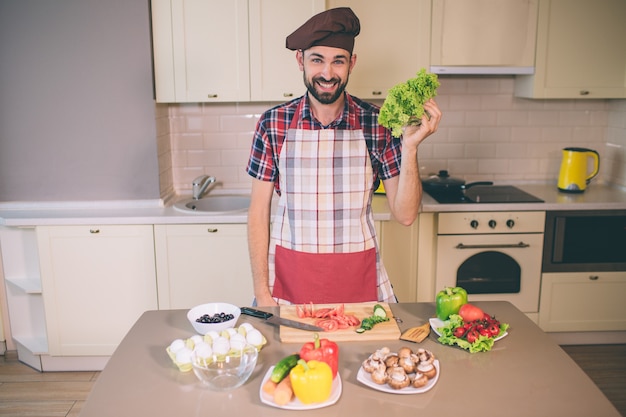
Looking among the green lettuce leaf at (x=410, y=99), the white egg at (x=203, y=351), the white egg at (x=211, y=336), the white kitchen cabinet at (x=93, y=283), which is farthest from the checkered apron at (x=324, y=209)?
the white kitchen cabinet at (x=93, y=283)

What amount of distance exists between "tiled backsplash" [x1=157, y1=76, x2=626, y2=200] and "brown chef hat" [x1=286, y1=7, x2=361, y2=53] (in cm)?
184

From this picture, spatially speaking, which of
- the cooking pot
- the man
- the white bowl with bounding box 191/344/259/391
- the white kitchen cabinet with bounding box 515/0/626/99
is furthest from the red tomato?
the white kitchen cabinet with bounding box 515/0/626/99

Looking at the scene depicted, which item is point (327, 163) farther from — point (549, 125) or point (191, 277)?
point (549, 125)

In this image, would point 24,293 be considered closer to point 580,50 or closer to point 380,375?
point 380,375

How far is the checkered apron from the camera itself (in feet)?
7.94

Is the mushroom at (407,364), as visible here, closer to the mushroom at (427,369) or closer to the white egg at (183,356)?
the mushroom at (427,369)

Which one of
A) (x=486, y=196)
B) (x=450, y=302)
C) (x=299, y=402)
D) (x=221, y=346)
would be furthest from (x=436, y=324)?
(x=486, y=196)

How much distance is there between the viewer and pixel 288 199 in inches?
97.0

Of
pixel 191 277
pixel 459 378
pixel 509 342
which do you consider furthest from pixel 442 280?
pixel 459 378

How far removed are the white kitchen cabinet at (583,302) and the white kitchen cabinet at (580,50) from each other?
113 cm

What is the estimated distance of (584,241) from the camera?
3691mm

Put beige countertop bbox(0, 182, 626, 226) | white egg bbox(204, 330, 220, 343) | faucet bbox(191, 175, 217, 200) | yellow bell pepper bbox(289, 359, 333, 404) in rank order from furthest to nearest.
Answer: faucet bbox(191, 175, 217, 200)
beige countertop bbox(0, 182, 626, 226)
white egg bbox(204, 330, 220, 343)
yellow bell pepper bbox(289, 359, 333, 404)

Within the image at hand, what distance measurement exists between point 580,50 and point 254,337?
2.97 m

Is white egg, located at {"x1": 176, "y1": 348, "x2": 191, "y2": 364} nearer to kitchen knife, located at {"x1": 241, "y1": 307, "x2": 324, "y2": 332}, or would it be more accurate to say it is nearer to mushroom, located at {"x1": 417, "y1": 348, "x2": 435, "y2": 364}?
kitchen knife, located at {"x1": 241, "y1": 307, "x2": 324, "y2": 332}
